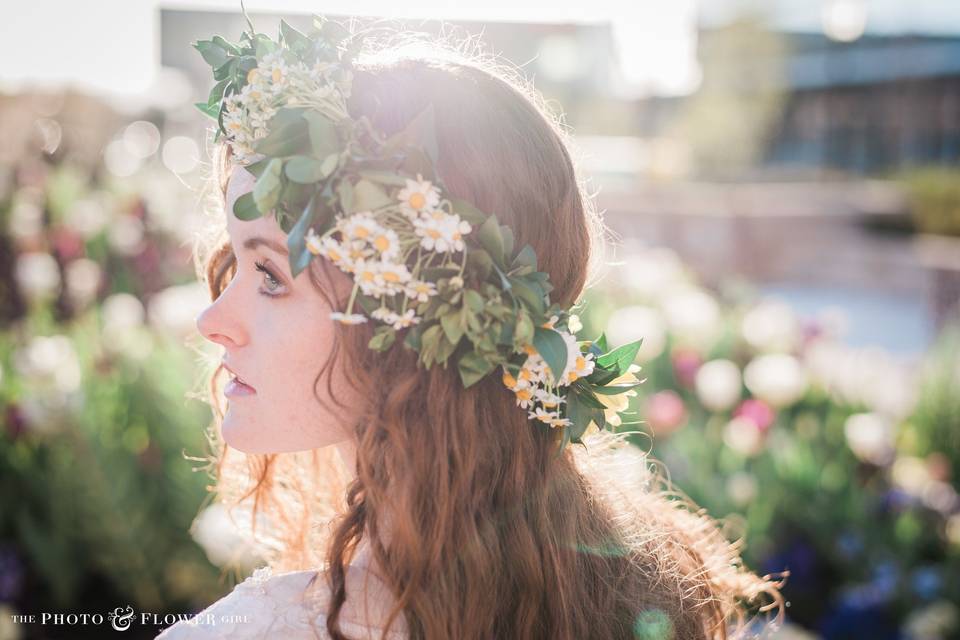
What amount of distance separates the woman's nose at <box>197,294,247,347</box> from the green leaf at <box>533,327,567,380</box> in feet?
1.52

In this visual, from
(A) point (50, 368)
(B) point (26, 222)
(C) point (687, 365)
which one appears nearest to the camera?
(A) point (50, 368)

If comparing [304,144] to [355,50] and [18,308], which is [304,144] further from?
[18,308]

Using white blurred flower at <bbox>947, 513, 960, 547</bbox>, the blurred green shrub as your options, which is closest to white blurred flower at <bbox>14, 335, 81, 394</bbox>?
white blurred flower at <bbox>947, 513, 960, 547</bbox>

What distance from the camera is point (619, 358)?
137 centimetres

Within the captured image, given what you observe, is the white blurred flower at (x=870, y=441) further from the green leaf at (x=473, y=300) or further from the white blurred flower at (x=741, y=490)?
the green leaf at (x=473, y=300)

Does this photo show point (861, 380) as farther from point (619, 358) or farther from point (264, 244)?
point (264, 244)

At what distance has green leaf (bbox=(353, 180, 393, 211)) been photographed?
117cm

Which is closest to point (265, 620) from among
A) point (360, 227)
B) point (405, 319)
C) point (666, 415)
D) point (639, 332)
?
point (405, 319)

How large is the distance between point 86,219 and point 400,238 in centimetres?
422

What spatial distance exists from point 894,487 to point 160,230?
419 cm

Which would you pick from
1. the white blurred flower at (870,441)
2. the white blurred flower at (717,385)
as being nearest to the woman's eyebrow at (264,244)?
the white blurred flower at (717,385)

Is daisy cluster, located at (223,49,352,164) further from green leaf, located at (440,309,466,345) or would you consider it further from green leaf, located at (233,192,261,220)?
green leaf, located at (440,309,466,345)

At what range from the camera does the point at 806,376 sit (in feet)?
13.4

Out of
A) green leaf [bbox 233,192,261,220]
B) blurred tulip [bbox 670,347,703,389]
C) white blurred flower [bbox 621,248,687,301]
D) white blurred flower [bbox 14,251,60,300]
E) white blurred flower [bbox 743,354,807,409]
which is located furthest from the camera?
white blurred flower [bbox 621,248,687,301]
